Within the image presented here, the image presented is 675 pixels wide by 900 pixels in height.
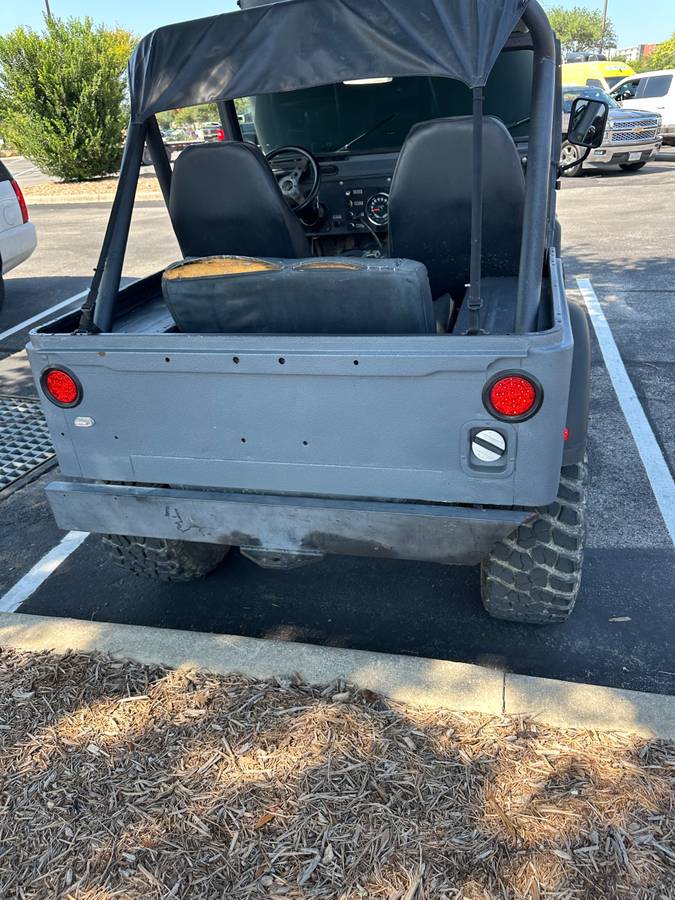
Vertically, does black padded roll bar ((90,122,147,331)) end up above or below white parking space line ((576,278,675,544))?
above

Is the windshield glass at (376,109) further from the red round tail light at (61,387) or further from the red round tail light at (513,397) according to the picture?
the red round tail light at (61,387)

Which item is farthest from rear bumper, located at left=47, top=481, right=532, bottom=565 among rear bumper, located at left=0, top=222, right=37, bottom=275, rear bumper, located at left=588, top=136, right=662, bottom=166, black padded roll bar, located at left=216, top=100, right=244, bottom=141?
rear bumper, located at left=588, top=136, right=662, bottom=166

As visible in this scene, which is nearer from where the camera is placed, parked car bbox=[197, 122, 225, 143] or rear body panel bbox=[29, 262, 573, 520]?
rear body panel bbox=[29, 262, 573, 520]

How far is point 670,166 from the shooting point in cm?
1730

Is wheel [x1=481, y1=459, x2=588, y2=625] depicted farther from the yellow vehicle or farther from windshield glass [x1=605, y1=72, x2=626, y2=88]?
windshield glass [x1=605, y1=72, x2=626, y2=88]

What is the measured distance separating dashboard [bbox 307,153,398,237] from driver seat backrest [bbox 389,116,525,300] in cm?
208

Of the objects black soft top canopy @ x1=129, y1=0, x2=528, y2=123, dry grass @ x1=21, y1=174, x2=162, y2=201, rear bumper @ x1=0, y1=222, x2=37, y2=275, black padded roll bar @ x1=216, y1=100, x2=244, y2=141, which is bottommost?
dry grass @ x1=21, y1=174, x2=162, y2=201

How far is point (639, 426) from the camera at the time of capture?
471 cm

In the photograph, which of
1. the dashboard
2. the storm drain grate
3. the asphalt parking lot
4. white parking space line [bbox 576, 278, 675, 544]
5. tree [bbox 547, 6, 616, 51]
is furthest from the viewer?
tree [bbox 547, 6, 616, 51]

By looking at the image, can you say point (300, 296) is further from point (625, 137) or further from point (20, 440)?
point (625, 137)

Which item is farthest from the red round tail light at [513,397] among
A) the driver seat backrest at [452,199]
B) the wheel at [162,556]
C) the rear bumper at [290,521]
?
the wheel at [162,556]

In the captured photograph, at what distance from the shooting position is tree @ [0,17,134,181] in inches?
776

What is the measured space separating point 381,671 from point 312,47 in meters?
2.26

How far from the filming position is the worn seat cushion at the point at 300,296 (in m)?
2.44
